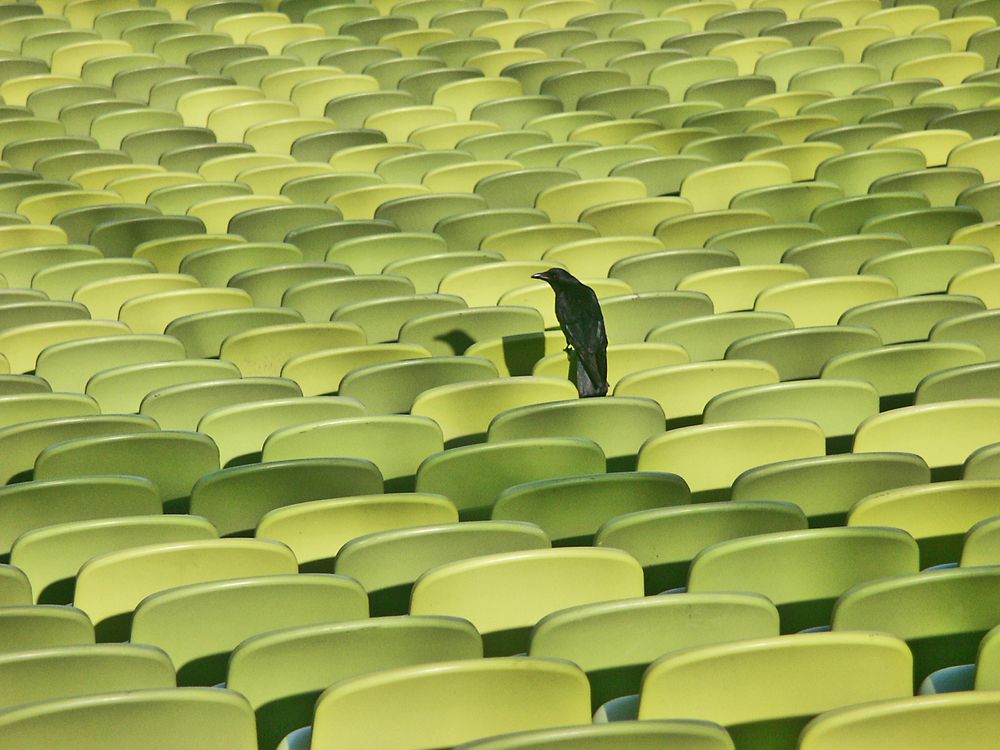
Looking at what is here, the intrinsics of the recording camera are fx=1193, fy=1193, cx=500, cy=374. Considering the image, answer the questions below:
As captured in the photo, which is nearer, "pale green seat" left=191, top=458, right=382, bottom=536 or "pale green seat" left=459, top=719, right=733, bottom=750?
"pale green seat" left=459, top=719, right=733, bottom=750

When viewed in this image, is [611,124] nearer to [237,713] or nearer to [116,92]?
[116,92]

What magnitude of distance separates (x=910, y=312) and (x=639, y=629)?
2212mm

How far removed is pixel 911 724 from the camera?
6.28 ft

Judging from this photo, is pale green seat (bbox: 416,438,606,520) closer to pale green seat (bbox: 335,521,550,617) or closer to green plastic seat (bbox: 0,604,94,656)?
pale green seat (bbox: 335,521,550,617)

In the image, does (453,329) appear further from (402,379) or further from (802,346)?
(802,346)

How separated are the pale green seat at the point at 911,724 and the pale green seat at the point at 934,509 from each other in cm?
90

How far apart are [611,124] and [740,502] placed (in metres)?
4.00

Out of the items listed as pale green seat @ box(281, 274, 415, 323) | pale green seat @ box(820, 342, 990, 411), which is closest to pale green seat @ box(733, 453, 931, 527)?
pale green seat @ box(820, 342, 990, 411)

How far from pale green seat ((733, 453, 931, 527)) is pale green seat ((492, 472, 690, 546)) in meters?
0.19

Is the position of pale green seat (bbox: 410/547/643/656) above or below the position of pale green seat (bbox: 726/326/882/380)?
below

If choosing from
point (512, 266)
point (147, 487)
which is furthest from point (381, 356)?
point (147, 487)

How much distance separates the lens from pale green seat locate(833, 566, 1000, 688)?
2385 millimetres

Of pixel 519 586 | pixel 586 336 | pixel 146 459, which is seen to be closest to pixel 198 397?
pixel 146 459

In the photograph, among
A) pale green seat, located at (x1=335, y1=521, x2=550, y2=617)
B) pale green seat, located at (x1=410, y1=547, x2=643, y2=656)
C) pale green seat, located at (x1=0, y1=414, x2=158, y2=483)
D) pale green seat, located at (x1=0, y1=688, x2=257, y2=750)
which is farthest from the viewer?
pale green seat, located at (x1=0, y1=414, x2=158, y2=483)
